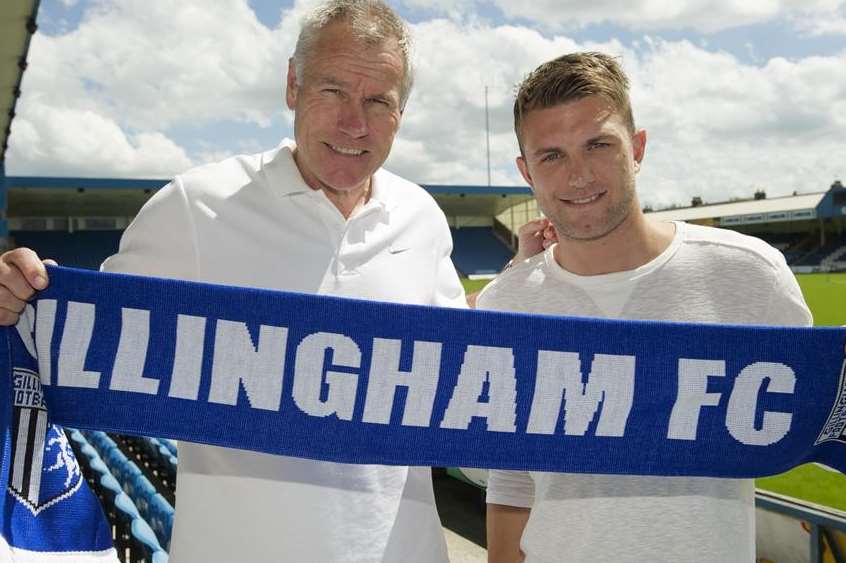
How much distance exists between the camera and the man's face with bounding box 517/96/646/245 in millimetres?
1599

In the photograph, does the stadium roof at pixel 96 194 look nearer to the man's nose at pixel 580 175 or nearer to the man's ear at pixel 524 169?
the man's ear at pixel 524 169

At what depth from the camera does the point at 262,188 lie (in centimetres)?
171

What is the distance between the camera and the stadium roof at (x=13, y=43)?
7926mm

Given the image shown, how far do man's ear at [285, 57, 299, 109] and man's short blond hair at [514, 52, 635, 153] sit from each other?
0.55 metres

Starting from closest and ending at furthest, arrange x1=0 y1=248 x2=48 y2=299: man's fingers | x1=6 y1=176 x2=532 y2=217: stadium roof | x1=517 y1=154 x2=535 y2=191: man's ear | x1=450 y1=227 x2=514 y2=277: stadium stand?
1. x1=0 y1=248 x2=48 y2=299: man's fingers
2. x1=517 y1=154 x2=535 y2=191: man's ear
3. x1=6 y1=176 x2=532 y2=217: stadium roof
4. x1=450 y1=227 x2=514 y2=277: stadium stand

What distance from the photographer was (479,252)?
124ft

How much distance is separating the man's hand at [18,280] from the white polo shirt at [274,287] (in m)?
0.19

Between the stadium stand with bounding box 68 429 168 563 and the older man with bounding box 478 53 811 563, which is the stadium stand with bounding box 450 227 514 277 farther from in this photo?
the older man with bounding box 478 53 811 563

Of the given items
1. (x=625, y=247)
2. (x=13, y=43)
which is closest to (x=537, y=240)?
(x=625, y=247)

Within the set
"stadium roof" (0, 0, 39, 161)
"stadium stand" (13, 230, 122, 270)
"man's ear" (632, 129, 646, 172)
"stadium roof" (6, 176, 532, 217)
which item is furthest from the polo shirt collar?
"stadium stand" (13, 230, 122, 270)

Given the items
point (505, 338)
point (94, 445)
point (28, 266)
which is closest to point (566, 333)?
point (505, 338)

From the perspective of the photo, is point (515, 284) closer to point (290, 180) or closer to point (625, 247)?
point (625, 247)

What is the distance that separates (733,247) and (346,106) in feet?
3.03

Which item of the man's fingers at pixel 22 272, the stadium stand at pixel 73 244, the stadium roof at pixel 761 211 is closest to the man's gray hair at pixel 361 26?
the man's fingers at pixel 22 272
